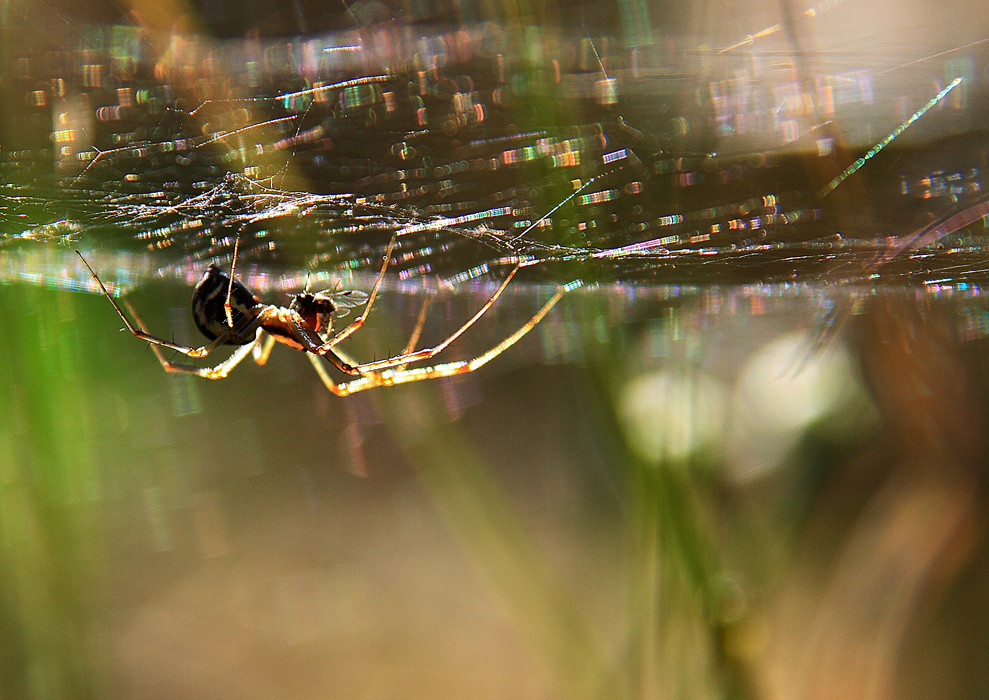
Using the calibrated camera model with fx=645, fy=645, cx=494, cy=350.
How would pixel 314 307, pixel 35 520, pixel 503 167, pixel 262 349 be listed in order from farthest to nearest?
pixel 262 349 → pixel 314 307 → pixel 35 520 → pixel 503 167

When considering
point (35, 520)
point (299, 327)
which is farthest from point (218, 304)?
point (35, 520)

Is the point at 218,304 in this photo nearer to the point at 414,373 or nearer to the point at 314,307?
the point at 314,307

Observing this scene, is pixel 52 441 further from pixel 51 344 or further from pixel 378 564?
pixel 378 564

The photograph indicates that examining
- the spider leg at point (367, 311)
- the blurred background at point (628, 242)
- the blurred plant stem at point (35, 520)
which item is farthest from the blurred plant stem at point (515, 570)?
the blurred plant stem at point (35, 520)

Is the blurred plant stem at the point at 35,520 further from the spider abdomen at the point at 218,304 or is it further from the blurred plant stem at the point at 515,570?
the blurred plant stem at the point at 515,570

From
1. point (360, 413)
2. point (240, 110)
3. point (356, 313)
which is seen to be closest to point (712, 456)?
point (240, 110)

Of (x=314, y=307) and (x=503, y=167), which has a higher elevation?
(x=503, y=167)

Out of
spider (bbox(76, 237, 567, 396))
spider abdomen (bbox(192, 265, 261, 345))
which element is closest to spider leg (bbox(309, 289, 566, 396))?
spider (bbox(76, 237, 567, 396))
